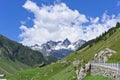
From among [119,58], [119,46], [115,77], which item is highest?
[119,46]

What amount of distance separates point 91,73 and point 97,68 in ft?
24.7

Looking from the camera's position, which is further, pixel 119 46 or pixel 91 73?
pixel 119 46

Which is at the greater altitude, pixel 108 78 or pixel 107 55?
pixel 107 55

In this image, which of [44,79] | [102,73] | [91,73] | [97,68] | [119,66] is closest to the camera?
[119,66]

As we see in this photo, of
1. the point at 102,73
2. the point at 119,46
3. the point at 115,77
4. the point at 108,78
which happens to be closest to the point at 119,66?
the point at 115,77

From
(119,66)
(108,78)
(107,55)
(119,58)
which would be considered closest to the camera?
(119,66)

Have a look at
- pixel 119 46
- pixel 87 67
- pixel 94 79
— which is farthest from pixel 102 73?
pixel 119 46

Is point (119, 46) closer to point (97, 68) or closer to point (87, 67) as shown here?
point (87, 67)

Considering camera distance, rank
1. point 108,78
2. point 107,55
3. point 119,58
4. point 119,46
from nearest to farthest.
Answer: point 108,78, point 119,58, point 107,55, point 119,46

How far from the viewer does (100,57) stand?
112m

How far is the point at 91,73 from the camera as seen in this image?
74125mm

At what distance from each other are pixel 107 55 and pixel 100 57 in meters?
3.94

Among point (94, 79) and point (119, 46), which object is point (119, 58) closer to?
point (94, 79)

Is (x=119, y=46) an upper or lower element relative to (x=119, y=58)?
upper
